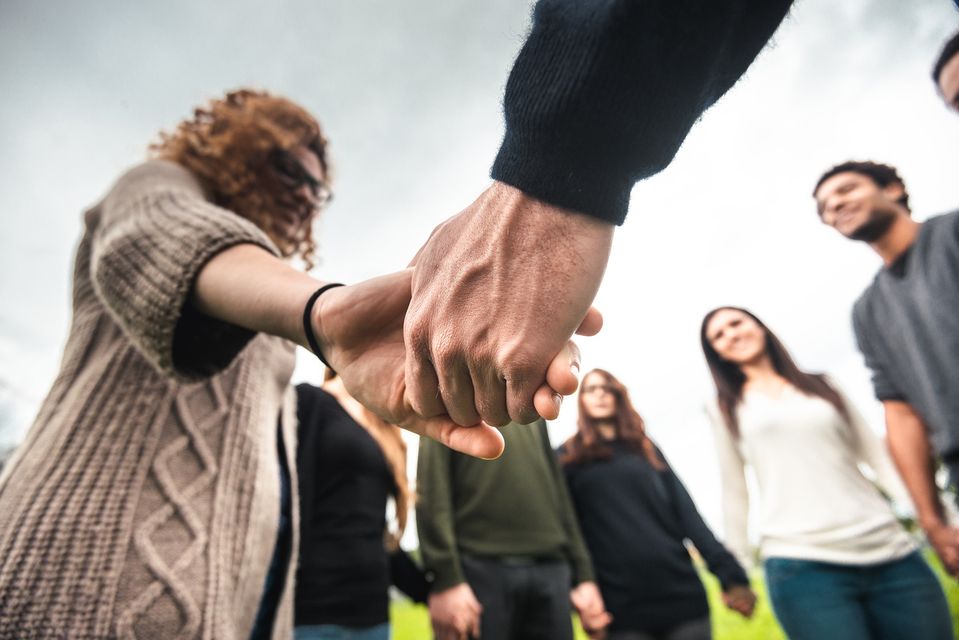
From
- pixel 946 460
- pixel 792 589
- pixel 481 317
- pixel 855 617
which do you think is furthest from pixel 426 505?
pixel 481 317

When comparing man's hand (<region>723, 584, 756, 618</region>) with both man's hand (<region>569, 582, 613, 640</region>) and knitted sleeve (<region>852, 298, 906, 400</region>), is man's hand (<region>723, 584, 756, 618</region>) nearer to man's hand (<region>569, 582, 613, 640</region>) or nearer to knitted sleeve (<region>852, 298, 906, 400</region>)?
man's hand (<region>569, 582, 613, 640</region>)

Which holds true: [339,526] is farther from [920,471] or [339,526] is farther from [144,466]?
[920,471]

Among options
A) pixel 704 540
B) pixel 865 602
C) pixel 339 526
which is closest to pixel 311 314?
pixel 339 526

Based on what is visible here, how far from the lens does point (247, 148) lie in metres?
1.59

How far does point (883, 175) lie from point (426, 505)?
113 inches

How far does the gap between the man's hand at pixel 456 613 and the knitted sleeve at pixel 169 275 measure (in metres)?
2.10

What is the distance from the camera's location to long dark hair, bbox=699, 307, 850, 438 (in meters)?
2.97

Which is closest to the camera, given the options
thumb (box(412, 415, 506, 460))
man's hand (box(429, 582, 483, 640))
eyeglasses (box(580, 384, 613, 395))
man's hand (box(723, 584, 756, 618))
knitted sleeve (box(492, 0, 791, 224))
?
knitted sleeve (box(492, 0, 791, 224))

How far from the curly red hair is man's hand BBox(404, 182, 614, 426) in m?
1.01

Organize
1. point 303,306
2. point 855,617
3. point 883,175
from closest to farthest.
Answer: point 303,306, point 855,617, point 883,175

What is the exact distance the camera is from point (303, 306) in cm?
86

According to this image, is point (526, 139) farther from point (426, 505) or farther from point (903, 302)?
point (426, 505)

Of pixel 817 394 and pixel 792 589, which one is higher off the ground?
pixel 817 394

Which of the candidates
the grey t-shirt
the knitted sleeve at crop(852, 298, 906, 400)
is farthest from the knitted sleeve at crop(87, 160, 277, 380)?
the knitted sleeve at crop(852, 298, 906, 400)
